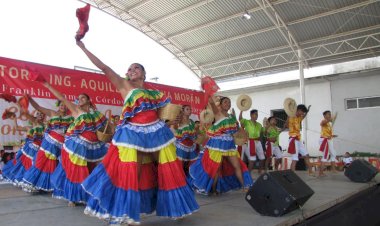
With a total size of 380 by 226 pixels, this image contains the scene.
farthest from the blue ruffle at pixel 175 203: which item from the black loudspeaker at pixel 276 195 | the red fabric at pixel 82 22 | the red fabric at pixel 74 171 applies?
the red fabric at pixel 74 171

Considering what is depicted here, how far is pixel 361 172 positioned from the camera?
629cm

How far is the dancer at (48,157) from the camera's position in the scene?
5020mm

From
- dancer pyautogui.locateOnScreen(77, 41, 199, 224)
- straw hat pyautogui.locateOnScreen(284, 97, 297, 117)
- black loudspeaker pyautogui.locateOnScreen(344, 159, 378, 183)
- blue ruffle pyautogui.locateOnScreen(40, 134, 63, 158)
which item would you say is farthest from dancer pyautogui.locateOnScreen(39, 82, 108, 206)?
black loudspeaker pyautogui.locateOnScreen(344, 159, 378, 183)

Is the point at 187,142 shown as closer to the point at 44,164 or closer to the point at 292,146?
the point at 292,146

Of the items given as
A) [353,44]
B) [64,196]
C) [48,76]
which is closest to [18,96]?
[48,76]

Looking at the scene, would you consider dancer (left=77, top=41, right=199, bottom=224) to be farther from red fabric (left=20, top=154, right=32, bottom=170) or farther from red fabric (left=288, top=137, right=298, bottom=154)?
red fabric (left=288, top=137, right=298, bottom=154)

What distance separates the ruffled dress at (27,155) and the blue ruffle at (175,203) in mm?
3727

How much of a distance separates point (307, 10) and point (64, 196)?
11043mm

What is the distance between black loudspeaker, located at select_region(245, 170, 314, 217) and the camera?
3350mm

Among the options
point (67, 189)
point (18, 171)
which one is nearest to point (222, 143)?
point (67, 189)

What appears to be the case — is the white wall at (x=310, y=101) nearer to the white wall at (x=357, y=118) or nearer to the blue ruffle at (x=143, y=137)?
the white wall at (x=357, y=118)

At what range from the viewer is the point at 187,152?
6.38 meters

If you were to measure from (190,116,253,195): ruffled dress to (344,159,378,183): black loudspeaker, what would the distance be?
250cm

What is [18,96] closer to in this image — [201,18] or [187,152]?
[187,152]
